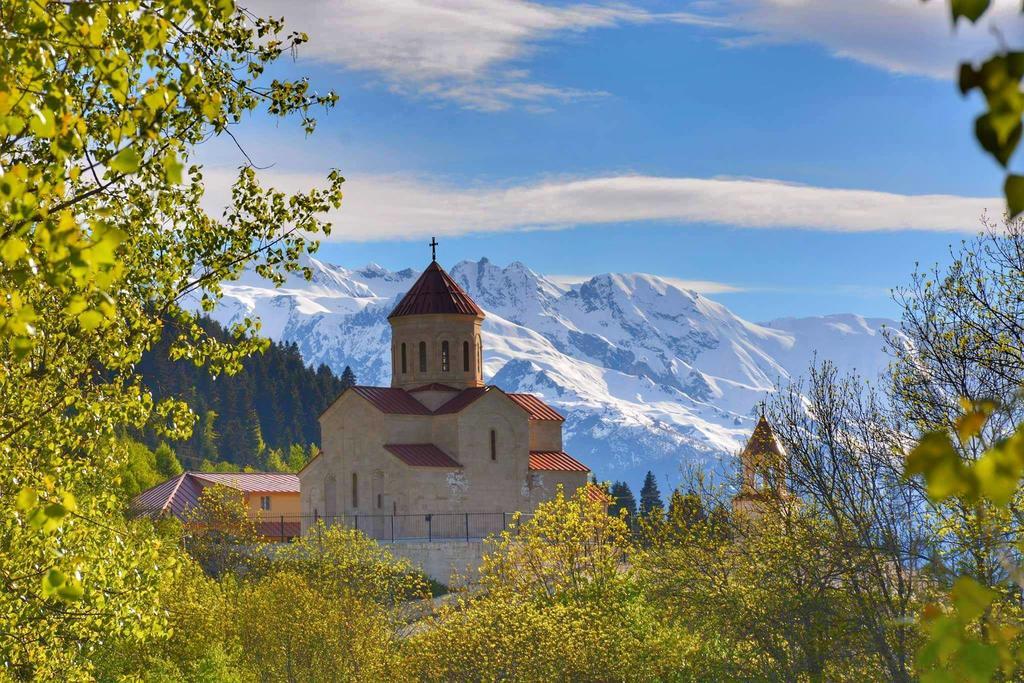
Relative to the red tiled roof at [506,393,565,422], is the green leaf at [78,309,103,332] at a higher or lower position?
lower

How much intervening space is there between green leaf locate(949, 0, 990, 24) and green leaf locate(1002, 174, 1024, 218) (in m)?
0.35

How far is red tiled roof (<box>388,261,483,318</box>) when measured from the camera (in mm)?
62719

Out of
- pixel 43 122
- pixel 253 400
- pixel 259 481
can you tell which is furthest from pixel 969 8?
pixel 253 400

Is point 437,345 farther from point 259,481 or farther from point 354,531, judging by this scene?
point 259,481

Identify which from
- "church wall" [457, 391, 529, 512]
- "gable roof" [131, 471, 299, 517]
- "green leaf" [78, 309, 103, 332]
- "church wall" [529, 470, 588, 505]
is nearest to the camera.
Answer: "green leaf" [78, 309, 103, 332]

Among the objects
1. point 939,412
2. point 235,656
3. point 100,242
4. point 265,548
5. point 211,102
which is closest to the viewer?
point 100,242

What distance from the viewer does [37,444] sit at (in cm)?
1332

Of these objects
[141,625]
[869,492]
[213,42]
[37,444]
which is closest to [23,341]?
[213,42]

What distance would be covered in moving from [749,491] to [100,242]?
22863 millimetres

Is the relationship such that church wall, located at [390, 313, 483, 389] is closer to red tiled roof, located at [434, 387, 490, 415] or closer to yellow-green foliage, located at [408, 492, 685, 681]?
red tiled roof, located at [434, 387, 490, 415]

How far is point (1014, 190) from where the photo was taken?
8.82 ft

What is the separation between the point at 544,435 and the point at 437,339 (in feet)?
25.9

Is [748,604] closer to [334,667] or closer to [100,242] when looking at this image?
[334,667]

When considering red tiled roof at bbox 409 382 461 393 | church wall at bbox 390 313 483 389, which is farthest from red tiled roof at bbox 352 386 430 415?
church wall at bbox 390 313 483 389
